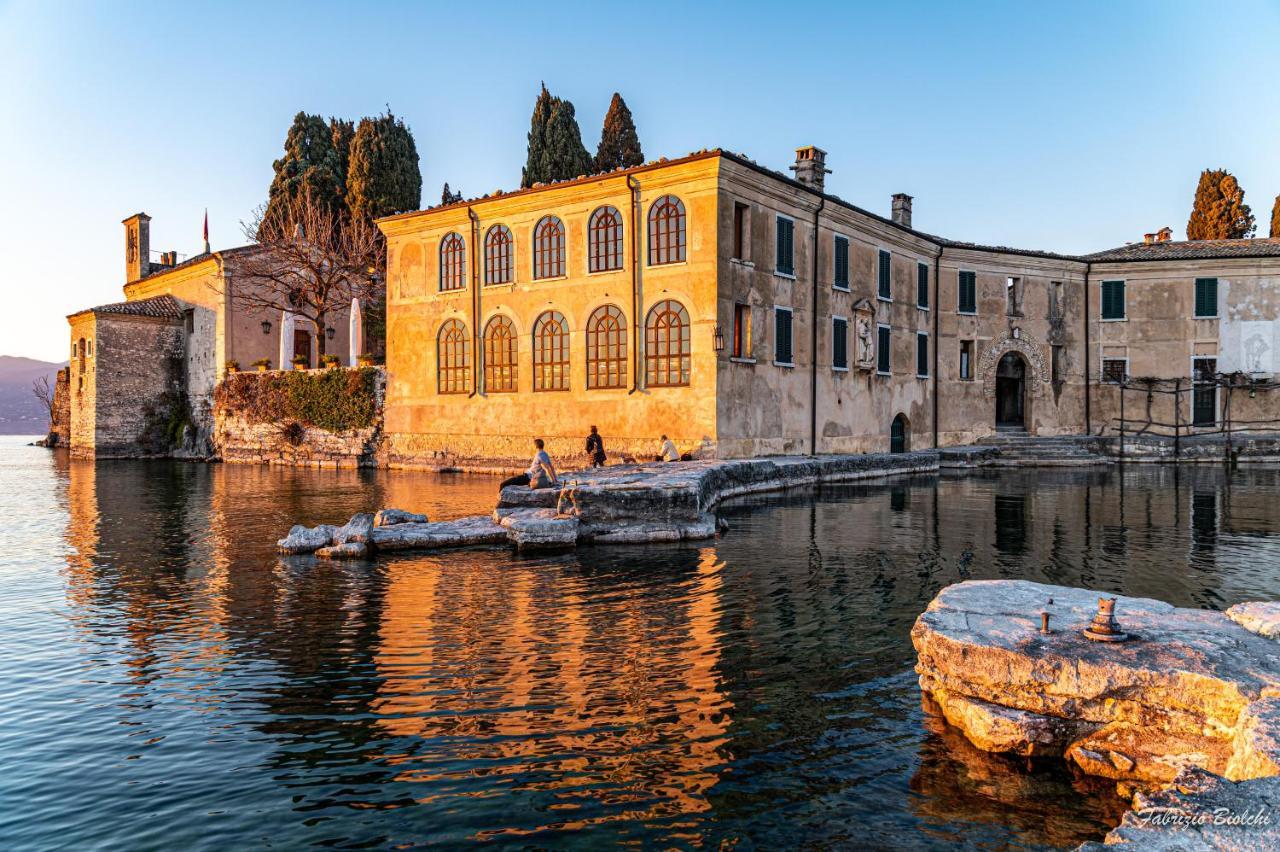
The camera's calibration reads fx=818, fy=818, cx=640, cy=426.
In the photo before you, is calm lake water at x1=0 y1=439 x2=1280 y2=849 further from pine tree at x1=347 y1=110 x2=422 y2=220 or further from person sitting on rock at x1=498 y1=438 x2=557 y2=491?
pine tree at x1=347 y1=110 x2=422 y2=220

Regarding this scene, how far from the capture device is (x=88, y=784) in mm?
5082

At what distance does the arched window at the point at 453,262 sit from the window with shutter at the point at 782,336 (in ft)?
37.4

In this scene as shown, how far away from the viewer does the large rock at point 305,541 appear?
41.8 ft

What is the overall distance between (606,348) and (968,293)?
1859cm

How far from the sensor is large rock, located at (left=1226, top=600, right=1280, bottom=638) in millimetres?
5547

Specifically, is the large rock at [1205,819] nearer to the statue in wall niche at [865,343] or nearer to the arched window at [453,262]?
the statue in wall niche at [865,343]

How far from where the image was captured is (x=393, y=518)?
46.4 feet

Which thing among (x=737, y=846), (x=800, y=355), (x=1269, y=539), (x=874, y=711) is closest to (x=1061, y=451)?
(x=800, y=355)

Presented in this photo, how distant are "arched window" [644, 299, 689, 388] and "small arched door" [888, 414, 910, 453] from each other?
1161 centimetres

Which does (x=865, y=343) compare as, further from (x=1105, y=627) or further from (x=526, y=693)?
(x=526, y=693)

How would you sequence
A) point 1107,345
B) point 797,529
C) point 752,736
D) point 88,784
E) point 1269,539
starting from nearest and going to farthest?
point 88,784 < point 752,736 < point 1269,539 < point 797,529 < point 1107,345

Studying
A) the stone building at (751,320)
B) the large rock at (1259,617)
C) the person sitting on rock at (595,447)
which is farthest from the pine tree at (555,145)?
the large rock at (1259,617)

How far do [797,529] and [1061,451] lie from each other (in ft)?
71.8

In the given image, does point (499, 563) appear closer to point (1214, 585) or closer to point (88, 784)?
point (88, 784)
